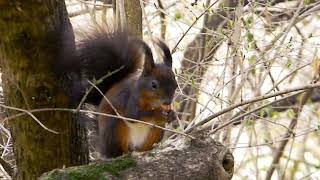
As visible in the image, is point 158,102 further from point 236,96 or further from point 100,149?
point 236,96

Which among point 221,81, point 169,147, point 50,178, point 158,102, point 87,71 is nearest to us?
point 50,178

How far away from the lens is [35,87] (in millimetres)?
2406

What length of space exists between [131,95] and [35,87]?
0.67m

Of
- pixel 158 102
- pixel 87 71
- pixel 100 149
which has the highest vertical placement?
pixel 87 71

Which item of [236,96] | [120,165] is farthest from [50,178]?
[236,96]

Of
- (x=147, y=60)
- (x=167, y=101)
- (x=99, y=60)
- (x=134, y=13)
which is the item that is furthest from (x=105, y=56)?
(x=134, y=13)

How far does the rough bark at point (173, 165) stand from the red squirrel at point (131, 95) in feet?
2.01

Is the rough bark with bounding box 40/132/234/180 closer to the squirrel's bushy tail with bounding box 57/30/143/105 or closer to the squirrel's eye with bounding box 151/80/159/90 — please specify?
the squirrel's bushy tail with bounding box 57/30/143/105

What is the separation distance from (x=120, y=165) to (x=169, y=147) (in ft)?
0.79

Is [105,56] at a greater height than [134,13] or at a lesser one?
lesser

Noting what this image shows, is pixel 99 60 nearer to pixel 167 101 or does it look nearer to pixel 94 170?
pixel 167 101

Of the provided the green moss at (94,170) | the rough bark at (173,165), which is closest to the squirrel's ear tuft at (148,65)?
the rough bark at (173,165)

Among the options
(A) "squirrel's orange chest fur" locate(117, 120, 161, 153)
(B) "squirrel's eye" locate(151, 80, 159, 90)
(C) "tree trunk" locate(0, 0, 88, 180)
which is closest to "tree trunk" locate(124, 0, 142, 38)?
(B) "squirrel's eye" locate(151, 80, 159, 90)

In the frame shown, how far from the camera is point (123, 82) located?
120 inches
